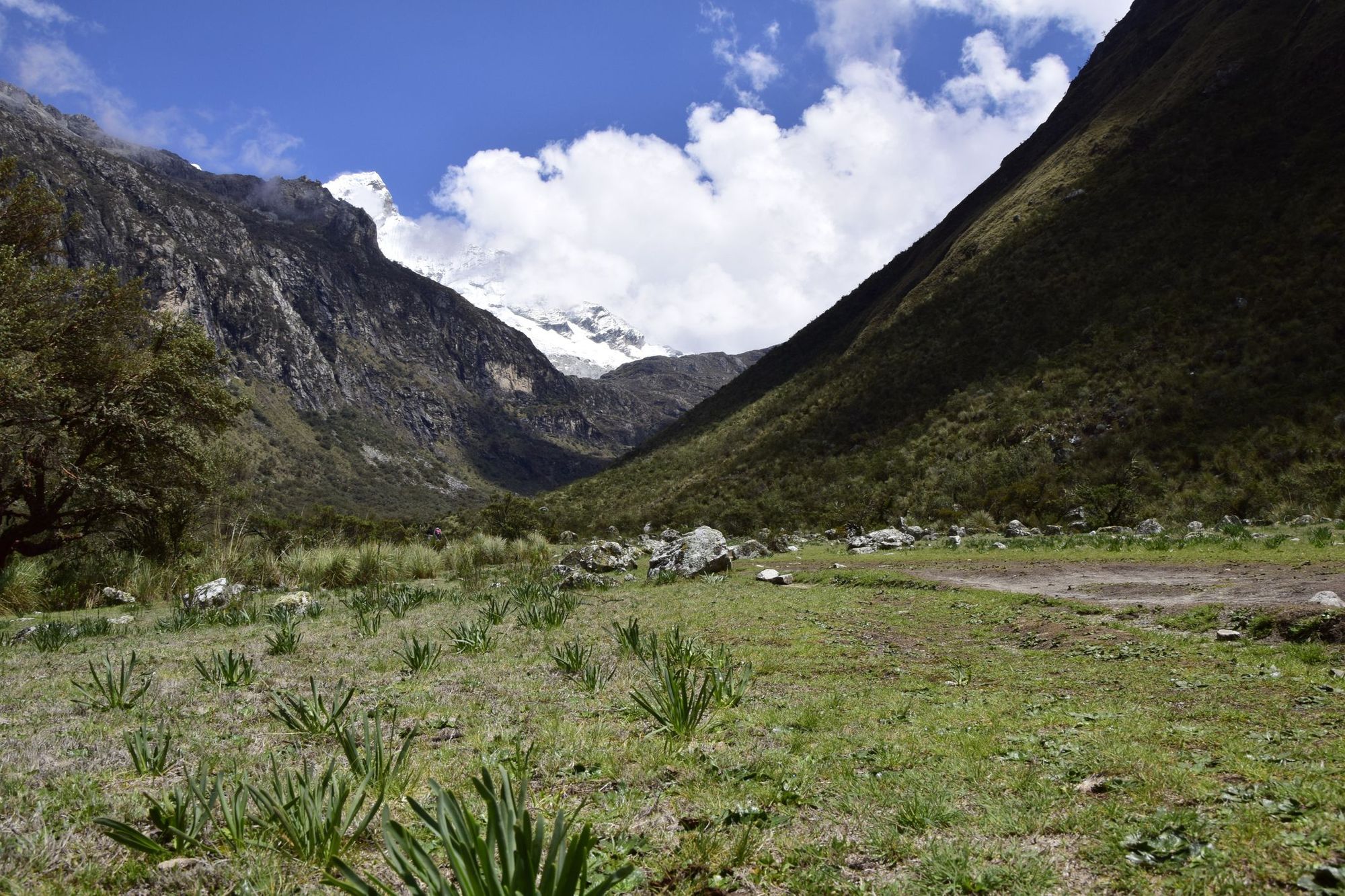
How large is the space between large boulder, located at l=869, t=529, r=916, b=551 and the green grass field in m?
15.6

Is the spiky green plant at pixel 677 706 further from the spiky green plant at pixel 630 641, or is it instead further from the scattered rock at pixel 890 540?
the scattered rock at pixel 890 540

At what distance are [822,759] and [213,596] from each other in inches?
603

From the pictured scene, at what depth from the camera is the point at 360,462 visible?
161m

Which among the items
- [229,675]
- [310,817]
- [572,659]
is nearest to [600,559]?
[572,659]

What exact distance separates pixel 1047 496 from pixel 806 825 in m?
27.2

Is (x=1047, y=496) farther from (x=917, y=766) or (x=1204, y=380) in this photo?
(x=917, y=766)

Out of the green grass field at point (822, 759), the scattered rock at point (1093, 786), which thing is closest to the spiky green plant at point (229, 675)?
the green grass field at point (822, 759)

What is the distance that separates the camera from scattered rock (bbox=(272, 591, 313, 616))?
12461mm

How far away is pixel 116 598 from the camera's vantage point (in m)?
16.1

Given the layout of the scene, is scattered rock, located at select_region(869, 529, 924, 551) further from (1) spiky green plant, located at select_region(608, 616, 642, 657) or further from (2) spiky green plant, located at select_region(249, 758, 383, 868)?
Result: (2) spiky green plant, located at select_region(249, 758, 383, 868)

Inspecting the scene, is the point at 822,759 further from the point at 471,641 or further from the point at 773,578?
the point at 773,578

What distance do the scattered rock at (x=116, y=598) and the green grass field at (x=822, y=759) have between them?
8211 millimetres

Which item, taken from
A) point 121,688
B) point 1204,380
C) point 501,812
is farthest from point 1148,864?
point 1204,380

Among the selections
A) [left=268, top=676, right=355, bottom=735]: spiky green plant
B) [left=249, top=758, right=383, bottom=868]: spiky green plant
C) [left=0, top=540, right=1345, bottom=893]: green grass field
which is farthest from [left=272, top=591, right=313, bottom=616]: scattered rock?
[left=249, top=758, right=383, bottom=868]: spiky green plant
